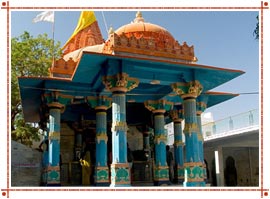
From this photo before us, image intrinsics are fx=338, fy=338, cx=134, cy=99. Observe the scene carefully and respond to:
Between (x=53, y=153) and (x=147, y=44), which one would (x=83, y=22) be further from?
(x=53, y=153)

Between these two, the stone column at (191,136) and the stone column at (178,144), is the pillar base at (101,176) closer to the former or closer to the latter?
the stone column at (191,136)

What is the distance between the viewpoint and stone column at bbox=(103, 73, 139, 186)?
35.1 ft

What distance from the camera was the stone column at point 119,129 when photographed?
10703 mm

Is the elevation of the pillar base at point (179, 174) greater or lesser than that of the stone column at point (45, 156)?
lesser

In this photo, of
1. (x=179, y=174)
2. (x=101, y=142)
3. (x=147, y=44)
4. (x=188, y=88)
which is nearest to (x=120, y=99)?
(x=147, y=44)

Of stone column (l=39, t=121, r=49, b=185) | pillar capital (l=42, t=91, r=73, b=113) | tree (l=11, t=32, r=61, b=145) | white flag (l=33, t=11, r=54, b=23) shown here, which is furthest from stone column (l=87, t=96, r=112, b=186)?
tree (l=11, t=32, r=61, b=145)

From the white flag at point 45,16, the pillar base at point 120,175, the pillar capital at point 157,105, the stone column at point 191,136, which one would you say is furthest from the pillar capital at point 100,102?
the pillar base at point 120,175

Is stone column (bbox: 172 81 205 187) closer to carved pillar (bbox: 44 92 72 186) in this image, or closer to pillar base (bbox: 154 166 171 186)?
pillar base (bbox: 154 166 171 186)

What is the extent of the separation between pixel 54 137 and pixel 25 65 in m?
11.6

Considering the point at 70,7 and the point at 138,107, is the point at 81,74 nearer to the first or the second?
the point at 70,7

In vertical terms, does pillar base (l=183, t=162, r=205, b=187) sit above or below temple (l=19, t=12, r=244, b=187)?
below

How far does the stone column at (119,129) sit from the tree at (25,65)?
12.9 meters

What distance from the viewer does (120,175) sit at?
35.0 ft

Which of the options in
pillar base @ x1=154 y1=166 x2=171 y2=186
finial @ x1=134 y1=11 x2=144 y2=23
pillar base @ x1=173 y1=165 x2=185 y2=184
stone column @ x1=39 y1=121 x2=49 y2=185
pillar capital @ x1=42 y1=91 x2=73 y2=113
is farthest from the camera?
pillar base @ x1=173 y1=165 x2=185 y2=184
